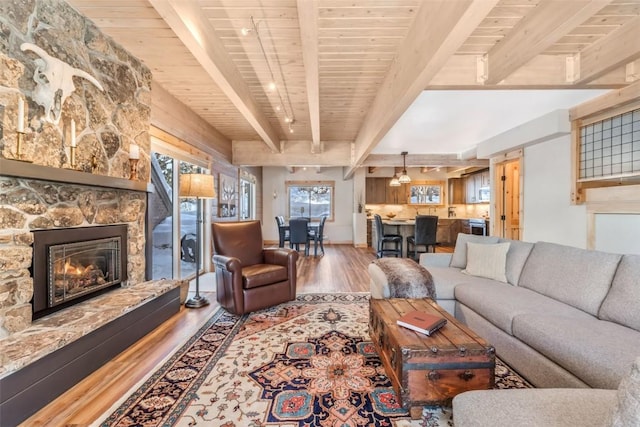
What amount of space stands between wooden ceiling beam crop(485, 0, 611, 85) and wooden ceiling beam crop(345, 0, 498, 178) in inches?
26.4

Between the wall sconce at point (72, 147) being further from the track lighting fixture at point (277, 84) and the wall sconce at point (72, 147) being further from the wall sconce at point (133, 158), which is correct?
the track lighting fixture at point (277, 84)

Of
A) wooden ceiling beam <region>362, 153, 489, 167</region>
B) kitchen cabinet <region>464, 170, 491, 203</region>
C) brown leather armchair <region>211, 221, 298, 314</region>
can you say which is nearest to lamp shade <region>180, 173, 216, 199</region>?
brown leather armchair <region>211, 221, 298, 314</region>

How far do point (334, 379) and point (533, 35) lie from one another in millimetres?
2727

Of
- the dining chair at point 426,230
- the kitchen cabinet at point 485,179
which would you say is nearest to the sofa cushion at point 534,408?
the dining chair at point 426,230

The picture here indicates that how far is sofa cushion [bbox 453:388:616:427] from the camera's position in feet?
3.01

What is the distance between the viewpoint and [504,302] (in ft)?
6.97

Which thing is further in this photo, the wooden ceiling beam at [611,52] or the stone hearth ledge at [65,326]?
the wooden ceiling beam at [611,52]

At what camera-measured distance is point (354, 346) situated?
2.31m

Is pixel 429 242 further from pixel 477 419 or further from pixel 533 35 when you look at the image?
pixel 477 419

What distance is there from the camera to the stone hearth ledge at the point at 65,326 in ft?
4.85

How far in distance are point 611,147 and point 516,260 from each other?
192cm

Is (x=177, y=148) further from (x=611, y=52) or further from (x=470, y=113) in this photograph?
(x=611, y=52)

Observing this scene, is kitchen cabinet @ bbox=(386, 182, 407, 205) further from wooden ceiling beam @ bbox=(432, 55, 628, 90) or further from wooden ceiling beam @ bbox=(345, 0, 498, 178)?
wooden ceiling beam @ bbox=(432, 55, 628, 90)

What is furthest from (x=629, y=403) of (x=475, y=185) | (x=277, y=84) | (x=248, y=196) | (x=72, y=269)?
(x=475, y=185)
